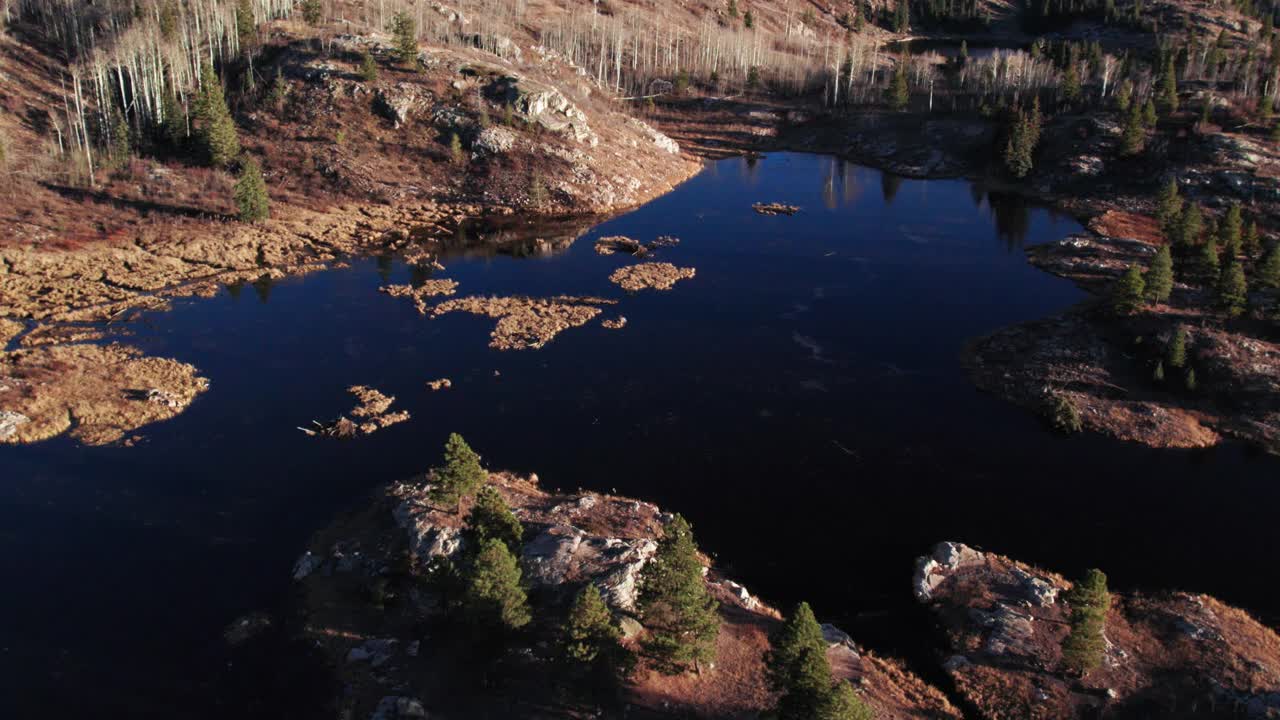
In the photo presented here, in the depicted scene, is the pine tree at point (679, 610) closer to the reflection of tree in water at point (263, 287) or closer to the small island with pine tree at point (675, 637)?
the small island with pine tree at point (675, 637)

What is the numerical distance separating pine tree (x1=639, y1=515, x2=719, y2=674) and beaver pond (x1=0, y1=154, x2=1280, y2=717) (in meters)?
8.73

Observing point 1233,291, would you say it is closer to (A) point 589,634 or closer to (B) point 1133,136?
(B) point 1133,136

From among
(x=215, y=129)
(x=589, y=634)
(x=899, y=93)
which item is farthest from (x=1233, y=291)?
(x=215, y=129)

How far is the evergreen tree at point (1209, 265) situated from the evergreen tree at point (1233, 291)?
622 centimetres

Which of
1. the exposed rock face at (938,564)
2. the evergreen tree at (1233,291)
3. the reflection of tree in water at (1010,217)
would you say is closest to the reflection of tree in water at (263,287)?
the exposed rock face at (938,564)

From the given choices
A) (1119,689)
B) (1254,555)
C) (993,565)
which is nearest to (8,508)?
(993,565)

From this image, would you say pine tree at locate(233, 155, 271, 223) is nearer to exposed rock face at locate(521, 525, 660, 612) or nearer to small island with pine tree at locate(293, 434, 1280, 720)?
small island with pine tree at locate(293, 434, 1280, 720)

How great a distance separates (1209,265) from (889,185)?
182ft

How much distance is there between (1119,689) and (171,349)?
221 ft

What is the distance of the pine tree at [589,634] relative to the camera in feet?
96.7

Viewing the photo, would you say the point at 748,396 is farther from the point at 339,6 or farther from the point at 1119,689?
the point at 339,6

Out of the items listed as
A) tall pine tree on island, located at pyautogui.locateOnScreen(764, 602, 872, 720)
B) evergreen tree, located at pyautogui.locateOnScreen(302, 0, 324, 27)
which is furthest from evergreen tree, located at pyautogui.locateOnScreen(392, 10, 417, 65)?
tall pine tree on island, located at pyautogui.locateOnScreen(764, 602, 872, 720)

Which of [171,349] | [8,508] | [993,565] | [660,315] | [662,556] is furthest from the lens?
[660,315]

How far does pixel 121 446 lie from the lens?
50031mm
